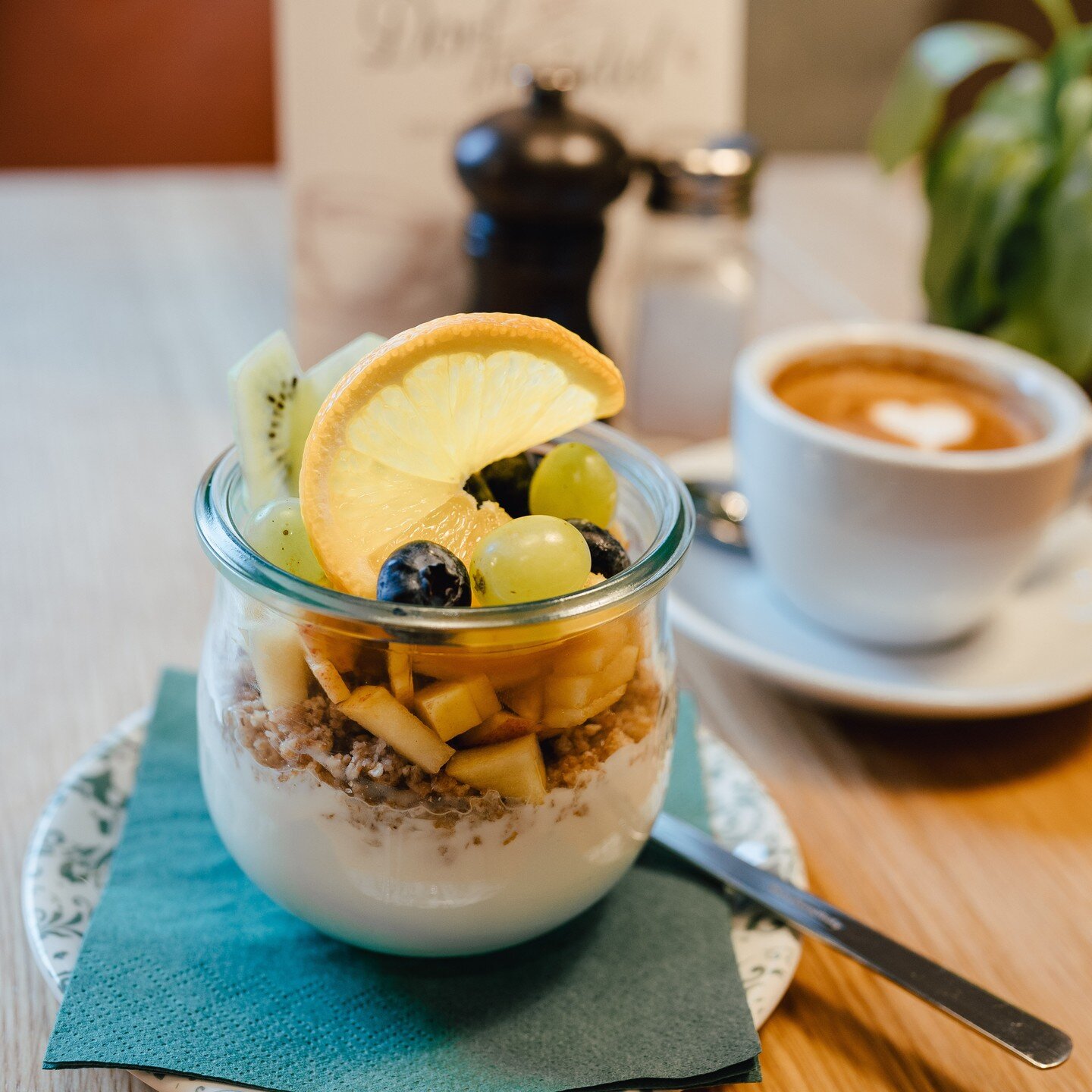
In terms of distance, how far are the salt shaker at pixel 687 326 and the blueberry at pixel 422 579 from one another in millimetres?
744

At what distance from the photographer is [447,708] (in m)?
0.43

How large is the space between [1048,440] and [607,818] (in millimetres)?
455

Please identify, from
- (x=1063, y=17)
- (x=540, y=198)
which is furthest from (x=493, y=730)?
(x=1063, y=17)

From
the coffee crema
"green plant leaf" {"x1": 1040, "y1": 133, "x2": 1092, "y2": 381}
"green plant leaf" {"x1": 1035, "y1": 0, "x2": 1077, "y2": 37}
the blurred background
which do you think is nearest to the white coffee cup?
the coffee crema

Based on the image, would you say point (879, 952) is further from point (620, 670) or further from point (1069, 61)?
point (1069, 61)

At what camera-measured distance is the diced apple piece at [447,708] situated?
427mm

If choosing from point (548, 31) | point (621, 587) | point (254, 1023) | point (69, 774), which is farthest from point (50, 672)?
point (548, 31)

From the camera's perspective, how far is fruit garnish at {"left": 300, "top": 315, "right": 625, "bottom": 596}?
1.48 ft

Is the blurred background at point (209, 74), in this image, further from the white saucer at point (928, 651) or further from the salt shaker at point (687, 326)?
the white saucer at point (928, 651)

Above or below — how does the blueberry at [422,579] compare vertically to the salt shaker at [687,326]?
above

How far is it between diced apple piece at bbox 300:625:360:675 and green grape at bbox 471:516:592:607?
6 cm

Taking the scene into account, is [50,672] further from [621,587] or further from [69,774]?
[621,587]

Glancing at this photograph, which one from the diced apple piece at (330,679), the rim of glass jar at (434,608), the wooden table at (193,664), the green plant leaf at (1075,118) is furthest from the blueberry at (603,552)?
the green plant leaf at (1075,118)

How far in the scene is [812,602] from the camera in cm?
82
